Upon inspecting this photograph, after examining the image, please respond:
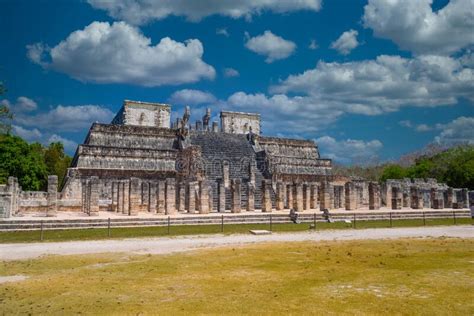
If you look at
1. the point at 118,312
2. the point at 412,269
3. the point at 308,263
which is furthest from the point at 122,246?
the point at 412,269

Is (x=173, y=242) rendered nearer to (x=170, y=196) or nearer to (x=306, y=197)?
(x=170, y=196)

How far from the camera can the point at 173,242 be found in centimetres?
1602

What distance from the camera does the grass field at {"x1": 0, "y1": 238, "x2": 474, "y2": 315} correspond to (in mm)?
7082

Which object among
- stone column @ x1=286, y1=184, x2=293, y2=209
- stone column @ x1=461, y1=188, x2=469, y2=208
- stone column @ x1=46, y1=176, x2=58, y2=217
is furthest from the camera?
stone column @ x1=461, y1=188, x2=469, y2=208

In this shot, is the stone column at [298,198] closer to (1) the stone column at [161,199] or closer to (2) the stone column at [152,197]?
(1) the stone column at [161,199]

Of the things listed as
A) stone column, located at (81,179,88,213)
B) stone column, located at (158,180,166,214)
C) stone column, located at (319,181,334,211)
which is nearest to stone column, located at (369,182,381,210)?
stone column, located at (319,181,334,211)

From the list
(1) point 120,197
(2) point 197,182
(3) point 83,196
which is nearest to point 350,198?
(2) point 197,182

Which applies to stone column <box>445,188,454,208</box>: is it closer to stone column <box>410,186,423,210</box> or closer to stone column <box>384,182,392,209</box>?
stone column <box>410,186,423,210</box>

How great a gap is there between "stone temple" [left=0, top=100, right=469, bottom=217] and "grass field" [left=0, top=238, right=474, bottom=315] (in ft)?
49.4

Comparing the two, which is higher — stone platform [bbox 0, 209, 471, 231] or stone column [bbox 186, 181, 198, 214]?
stone column [bbox 186, 181, 198, 214]

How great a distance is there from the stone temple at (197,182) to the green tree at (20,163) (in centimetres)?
821

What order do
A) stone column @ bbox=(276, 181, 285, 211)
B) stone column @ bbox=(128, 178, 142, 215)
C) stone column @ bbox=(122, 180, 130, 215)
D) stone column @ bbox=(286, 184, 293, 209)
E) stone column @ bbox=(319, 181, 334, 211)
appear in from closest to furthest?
stone column @ bbox=(128, 178, 142, 215) → stone column @ bbox=(122, 180, 130, 215) → stone column @ bbox=(276, 181, 285, 211) → stone column @ bbox=(319, 181, 334, 211) → stone column @ bbox=(286, 184, 293, 209)

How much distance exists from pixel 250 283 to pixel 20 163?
3883cm

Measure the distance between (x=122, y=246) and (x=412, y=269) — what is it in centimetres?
928
